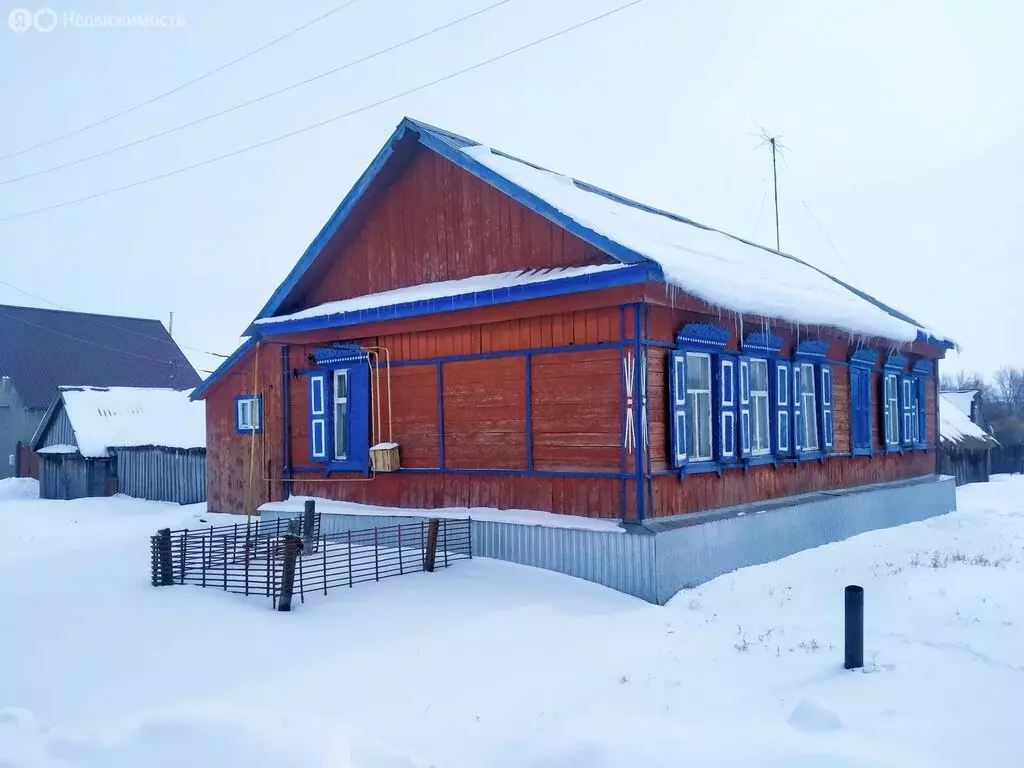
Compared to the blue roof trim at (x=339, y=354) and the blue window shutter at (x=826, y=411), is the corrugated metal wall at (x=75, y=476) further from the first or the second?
the blue window shutter at (x=826, y=411)

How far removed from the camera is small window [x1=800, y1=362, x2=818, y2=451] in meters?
15.4

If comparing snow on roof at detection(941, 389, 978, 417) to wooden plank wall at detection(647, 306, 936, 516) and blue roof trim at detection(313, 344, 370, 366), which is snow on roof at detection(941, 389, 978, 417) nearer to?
wooden plank wall at detection(647, 306, 936, 516)

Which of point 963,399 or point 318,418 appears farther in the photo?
point 963,399

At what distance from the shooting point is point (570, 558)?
37.7 feet

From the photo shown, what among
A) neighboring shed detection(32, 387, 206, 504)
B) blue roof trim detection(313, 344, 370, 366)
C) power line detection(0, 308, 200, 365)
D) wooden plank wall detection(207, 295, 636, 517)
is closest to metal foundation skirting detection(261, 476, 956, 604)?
wooden plank wall detection(207, 295, 636, 517)

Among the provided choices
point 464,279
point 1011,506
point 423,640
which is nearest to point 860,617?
point 423,640

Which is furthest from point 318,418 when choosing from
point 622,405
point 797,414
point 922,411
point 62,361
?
point 62,361

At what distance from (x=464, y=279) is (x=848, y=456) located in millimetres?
8136

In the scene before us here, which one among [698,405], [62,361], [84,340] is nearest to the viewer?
[698,405]

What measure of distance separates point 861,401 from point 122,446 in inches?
872

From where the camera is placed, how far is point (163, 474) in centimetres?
2681

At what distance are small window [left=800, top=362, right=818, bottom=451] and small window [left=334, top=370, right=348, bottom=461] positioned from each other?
7.70m

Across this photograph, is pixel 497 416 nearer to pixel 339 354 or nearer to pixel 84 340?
pixel 339 354

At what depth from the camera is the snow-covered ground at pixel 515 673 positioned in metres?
6.27
